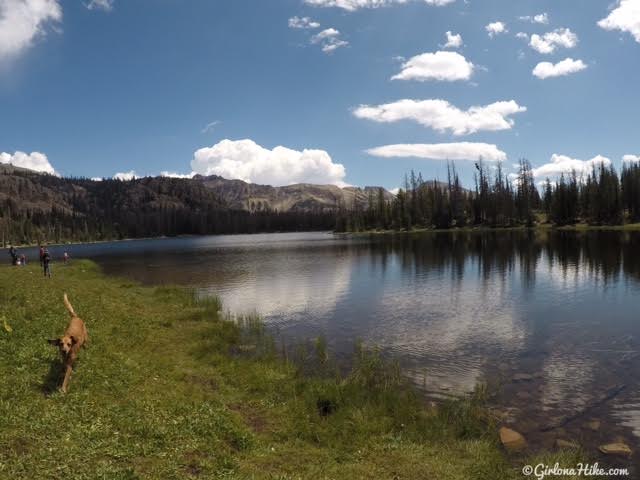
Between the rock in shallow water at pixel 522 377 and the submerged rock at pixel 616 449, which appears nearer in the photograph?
the submerged rock at pixel 616 449

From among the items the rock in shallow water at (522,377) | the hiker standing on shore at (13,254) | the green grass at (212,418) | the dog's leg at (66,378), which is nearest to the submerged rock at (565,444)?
the green grass at (212,418)

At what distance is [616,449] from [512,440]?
121 inches

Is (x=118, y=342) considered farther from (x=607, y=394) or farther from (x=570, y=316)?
(x=570, y=316)

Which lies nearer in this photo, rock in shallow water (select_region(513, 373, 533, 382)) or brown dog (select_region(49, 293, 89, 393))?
brown dog (select_region(49, 293, 89, 393))

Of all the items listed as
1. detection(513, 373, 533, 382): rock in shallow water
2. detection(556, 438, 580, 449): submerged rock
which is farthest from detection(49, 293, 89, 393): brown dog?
detection(513, 373, 533, 382): rock in shallow water

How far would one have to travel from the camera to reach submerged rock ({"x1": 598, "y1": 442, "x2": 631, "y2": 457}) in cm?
1262

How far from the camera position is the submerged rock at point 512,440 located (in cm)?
1305

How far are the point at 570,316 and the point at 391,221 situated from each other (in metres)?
166

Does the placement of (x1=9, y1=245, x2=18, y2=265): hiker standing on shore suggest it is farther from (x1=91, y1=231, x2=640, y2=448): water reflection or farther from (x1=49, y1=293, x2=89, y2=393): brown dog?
(x1=49, y1=293, x2=89, y2=393): brown dog

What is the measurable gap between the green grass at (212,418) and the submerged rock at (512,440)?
15.2 inches

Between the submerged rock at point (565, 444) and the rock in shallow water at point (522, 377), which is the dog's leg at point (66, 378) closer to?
the submerged rock at point (565, 444)

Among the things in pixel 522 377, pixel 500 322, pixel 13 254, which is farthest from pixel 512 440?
pixel 13 254

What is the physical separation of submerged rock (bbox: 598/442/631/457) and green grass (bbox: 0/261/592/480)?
5.73 ft

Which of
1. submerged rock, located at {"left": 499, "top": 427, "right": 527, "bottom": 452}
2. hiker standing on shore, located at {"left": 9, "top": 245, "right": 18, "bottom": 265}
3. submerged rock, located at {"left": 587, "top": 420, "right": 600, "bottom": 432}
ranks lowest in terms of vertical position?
submerged rock, located at {"left": 587, "top": 420, "right": 600, "bottom": 432}
